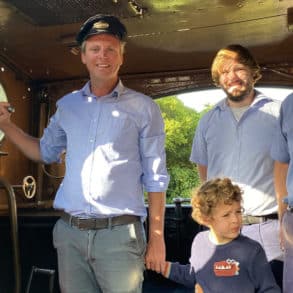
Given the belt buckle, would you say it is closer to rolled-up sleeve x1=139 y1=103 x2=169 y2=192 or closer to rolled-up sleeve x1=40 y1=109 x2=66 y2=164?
rolled-up sleeve x1=139 y1=103 x2=169 y2=192

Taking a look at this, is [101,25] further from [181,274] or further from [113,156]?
[181,274]

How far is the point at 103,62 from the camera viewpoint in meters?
1.80

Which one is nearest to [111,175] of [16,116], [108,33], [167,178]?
[167,178]

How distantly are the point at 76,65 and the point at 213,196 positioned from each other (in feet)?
6.61

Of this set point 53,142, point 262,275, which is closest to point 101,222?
point 53,142

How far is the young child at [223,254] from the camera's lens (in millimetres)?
1922

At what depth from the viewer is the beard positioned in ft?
7.14

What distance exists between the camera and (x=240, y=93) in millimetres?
2184

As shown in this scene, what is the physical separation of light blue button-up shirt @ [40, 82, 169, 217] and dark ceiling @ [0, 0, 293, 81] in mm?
921

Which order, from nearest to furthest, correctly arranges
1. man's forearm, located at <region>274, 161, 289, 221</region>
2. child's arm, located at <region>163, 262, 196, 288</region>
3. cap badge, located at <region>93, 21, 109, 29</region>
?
cap badge, located at <region>93, 21, 109, 29</region> < man's forearm, located at <region>274, 161, 289, 221</region> < child's arm, located at <region>163, 262, 196, 288</region>

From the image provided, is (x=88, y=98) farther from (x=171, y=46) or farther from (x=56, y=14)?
(x=171, y=46)

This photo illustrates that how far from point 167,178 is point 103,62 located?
1.66 ft

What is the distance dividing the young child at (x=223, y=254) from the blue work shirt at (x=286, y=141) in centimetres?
24

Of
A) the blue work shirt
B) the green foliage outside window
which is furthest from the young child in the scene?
the green foliage outside window
